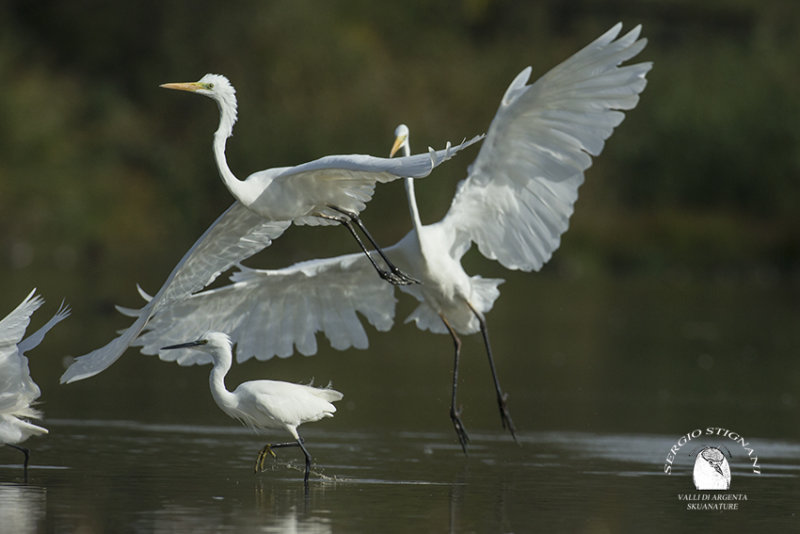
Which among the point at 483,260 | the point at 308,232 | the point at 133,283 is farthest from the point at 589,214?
the point at 133,283

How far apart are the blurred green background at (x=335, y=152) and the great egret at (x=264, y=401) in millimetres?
10371

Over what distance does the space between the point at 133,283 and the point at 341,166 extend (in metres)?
18.5

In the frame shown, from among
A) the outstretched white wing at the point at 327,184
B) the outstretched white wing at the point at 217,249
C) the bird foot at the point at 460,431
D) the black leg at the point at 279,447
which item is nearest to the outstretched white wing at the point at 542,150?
the outstretched white wing at the point at 327,184

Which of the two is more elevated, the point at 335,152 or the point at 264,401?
the point at 335,152

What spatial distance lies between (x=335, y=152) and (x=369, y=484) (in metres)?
30.0

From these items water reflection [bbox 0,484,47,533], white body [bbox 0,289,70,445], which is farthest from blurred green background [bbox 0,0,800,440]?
water reflection [bbox 0,484,47,533]

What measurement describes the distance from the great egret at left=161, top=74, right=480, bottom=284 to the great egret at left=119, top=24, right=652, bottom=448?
32.3 inches

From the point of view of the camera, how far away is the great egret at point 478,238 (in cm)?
1133

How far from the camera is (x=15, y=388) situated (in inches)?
388

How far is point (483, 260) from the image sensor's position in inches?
1490

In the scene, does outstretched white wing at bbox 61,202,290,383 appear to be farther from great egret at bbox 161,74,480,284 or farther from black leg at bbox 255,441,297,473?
black leg at bbox 255,441,297,473
